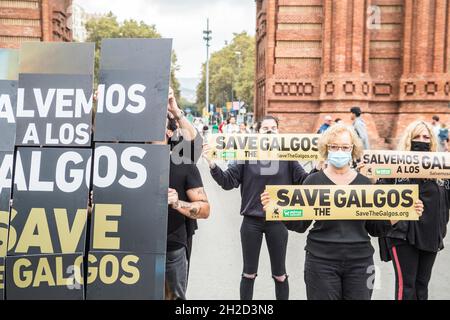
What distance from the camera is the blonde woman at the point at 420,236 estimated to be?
4344 mm

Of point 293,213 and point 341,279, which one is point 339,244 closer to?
point 341,279

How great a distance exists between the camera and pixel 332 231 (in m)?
3.72

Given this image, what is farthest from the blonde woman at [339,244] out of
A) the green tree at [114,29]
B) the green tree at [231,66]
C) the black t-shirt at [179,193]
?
the green tree at [231,66]

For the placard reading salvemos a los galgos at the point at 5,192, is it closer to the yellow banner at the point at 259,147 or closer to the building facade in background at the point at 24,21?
the yellow banner at the point at 259,147

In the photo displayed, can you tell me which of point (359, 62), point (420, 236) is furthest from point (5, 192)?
point (359, 62)

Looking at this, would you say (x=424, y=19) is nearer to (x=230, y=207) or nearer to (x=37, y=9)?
(x=230, y=207)

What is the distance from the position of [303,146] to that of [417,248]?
66.8 inches

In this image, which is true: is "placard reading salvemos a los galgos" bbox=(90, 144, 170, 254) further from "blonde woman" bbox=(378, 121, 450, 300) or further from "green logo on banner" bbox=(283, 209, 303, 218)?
"blonde woman" bbox=(378, 121, 450, 300)

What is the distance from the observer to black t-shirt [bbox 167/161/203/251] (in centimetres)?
376

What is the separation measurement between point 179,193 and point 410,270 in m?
2.10

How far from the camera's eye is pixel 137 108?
11.3 feet

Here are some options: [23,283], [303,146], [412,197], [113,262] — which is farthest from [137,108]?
[303,146]

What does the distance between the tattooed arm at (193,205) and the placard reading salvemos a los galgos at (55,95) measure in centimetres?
74
